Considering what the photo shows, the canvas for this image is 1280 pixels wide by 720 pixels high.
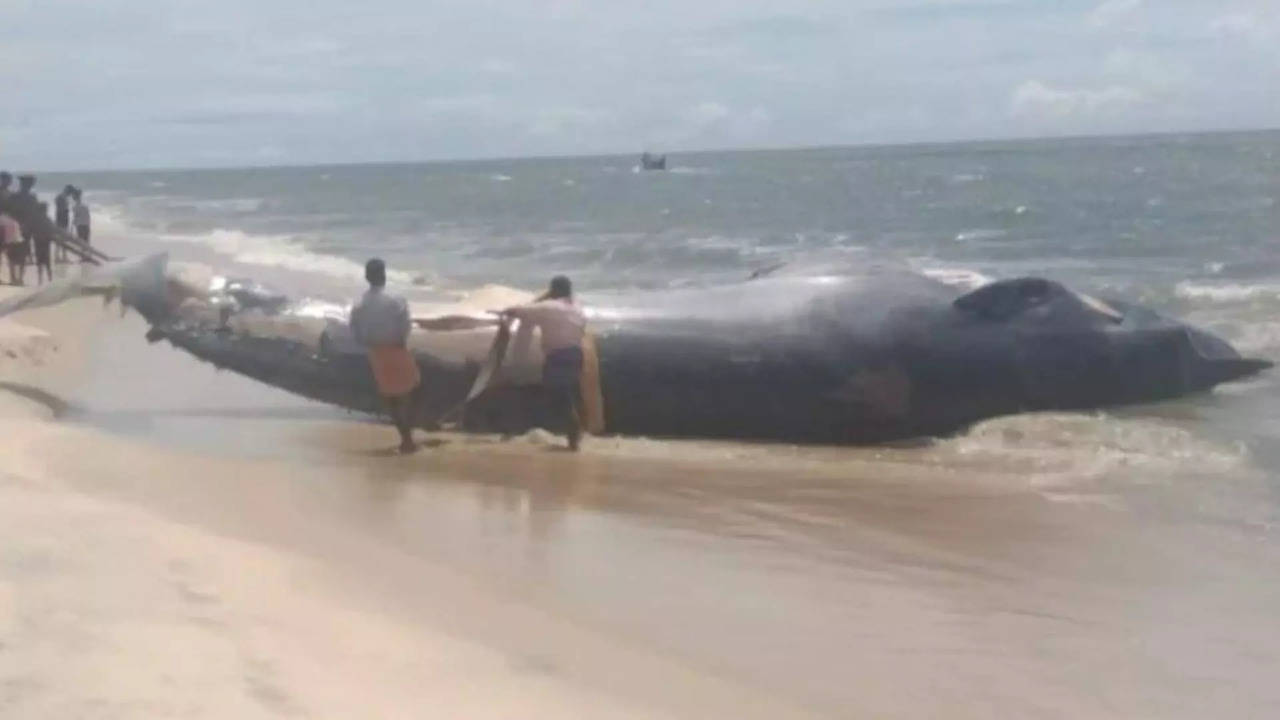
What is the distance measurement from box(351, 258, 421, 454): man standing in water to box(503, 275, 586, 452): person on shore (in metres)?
0.80

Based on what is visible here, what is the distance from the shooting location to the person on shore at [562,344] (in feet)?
36.6

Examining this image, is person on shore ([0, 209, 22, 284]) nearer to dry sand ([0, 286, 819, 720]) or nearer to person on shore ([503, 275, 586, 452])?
person on shore ([503, 275, 586, 452])

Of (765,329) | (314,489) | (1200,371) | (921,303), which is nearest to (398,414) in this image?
(314,489)

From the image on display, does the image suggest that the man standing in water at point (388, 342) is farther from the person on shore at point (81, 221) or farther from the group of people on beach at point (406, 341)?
the person on shore at point (81, 221)

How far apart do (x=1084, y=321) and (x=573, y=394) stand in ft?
12.7

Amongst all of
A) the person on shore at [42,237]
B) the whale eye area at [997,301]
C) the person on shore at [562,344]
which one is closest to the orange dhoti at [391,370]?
the person on shore at [562,344]

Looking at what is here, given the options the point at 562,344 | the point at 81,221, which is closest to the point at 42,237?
the point at 81,221

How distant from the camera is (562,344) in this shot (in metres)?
11.2

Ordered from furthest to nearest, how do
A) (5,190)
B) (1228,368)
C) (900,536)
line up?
(5,190)
(1228,368)
(900,536)

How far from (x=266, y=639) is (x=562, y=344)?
5.92 m

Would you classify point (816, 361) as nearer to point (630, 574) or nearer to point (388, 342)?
point (388, 342)

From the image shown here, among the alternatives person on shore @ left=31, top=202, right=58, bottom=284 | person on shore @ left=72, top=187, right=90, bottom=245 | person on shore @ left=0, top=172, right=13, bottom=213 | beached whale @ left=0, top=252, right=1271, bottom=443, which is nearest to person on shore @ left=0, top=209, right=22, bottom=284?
person on shore @ left=31, top=202, right=58, bottom=284

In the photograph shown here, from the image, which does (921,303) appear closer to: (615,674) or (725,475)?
(725,475)

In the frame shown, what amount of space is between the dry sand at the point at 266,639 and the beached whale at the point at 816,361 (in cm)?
402
